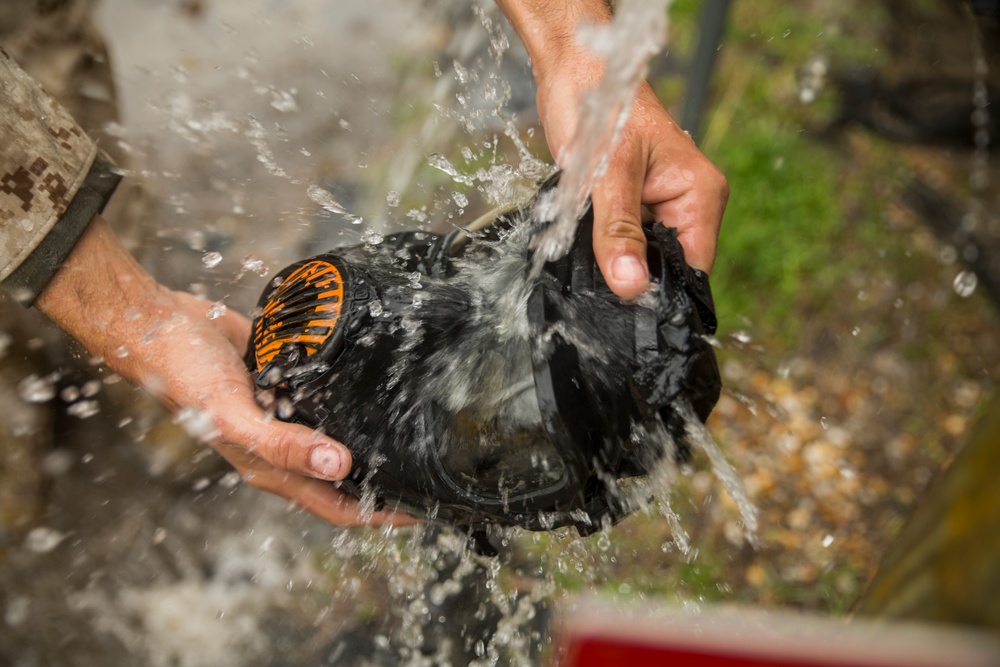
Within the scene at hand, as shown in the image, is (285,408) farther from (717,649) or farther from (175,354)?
(717,649)

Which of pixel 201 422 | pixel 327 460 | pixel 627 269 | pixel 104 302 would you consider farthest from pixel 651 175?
pixel 104 302

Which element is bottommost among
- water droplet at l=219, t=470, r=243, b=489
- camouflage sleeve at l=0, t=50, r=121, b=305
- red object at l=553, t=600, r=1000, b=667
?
water droplet at l=219, t=470, r=243, b=489

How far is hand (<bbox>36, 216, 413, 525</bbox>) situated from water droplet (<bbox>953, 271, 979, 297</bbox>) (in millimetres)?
2819

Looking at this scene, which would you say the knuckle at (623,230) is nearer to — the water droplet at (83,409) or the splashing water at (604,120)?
the splashing water at (604,120)

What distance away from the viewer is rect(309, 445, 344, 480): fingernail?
5.39 feet

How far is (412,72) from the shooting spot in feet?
13.3

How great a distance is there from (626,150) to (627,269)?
52cm

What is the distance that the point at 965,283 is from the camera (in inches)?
131

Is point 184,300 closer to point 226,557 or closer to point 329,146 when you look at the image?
point 226,557

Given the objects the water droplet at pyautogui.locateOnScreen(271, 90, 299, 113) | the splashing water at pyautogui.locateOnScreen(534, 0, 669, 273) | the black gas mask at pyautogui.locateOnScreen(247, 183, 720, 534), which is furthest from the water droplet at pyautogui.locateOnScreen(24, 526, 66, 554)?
the water droplet at pyautogui.locateOnScreen(271, 90, 299, 113)

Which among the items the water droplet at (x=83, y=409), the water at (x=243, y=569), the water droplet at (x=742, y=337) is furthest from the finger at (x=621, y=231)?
the water droplet at (x=83, y=409)

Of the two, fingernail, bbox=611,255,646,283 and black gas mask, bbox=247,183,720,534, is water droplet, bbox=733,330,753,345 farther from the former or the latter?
fingernail, bbox=611,255,646,283

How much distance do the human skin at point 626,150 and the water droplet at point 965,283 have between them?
2052 millimetres

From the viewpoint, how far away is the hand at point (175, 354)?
1.87 metres
